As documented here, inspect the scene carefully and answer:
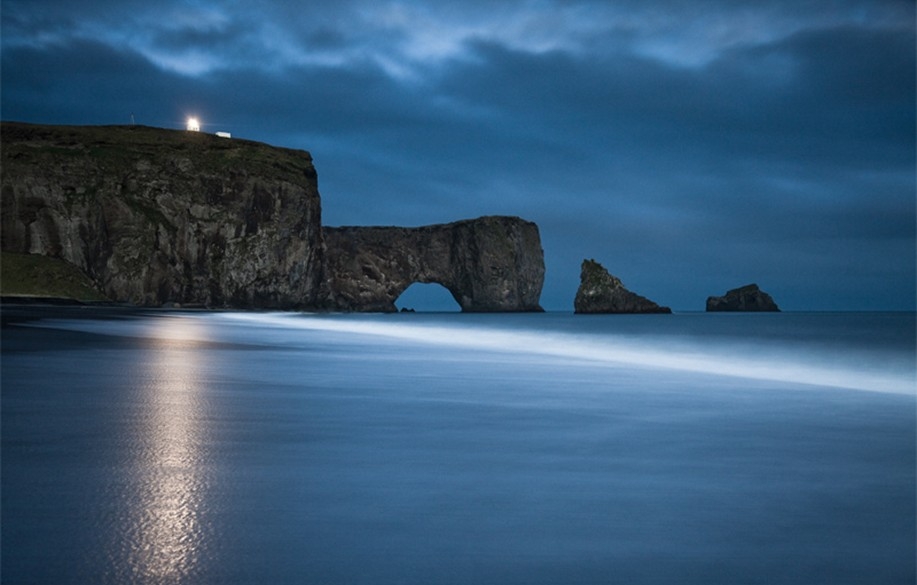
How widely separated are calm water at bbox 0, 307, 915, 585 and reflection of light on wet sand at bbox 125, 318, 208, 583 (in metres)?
0.01

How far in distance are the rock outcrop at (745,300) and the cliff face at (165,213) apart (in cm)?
8949

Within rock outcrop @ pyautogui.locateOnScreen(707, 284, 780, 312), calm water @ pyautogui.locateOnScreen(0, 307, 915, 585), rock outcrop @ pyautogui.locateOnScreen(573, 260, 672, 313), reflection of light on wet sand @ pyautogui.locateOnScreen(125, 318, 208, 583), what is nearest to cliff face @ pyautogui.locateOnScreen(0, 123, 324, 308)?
rock outcrop @ pyautogui.locateOnScreen(573, 260, 672, 313)

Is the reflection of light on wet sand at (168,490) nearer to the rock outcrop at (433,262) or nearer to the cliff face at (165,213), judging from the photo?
the cliff face at (165,213)

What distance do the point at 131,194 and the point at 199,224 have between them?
700 centimetres

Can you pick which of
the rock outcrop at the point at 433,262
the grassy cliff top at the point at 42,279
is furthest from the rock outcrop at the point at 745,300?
the grassy cliff top at the point at 42,279

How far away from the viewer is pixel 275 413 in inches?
243

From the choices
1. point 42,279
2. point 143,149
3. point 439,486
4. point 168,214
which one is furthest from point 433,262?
point 439,486

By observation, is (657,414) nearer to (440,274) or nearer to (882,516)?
(882,516)

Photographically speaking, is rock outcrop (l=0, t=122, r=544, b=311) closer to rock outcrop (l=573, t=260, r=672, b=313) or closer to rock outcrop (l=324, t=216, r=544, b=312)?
rock outcrop (l=324, t=216, r=544, b=312)

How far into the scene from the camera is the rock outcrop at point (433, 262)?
10969 cm

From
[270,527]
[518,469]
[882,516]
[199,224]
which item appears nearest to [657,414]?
[518,469]

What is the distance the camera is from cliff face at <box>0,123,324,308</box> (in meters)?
71.4

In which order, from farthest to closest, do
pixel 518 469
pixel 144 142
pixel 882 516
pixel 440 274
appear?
pixel 440 274 < pixel 144 142 < pixel 518 469 < pixel 882 516

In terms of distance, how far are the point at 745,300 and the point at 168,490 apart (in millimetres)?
152261
